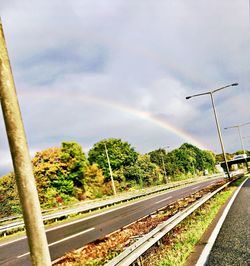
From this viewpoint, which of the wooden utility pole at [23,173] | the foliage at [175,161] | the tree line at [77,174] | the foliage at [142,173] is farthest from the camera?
the foliage at [175,161]

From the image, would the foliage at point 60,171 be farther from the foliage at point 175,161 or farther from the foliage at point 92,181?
the foliage at point 175,161

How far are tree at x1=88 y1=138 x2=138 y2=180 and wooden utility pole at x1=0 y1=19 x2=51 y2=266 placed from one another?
79.0 meters

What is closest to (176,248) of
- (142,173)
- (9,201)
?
(9,201)

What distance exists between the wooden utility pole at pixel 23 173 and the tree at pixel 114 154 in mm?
78979

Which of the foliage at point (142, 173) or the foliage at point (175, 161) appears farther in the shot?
the foliage at point (175, 161)

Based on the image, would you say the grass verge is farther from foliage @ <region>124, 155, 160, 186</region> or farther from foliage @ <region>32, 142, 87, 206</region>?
foliage @ <region>124, 155, 160, 186</region>

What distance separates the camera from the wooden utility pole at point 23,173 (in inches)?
142

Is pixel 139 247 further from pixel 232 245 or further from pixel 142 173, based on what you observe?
pixel 142 173

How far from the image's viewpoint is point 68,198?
5631 centimetres

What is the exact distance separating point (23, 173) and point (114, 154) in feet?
275

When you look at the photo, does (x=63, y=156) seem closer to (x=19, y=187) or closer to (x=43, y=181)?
(x=43, y=181)

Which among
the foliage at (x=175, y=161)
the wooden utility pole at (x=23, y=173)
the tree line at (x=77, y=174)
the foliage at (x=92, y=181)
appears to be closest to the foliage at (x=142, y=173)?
the tree line at (x=77, y=174)

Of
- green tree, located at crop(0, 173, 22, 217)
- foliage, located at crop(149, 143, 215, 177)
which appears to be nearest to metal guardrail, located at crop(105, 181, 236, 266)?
green tree, located at crop(0, 173, 22, 217)

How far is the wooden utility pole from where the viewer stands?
360 cm
